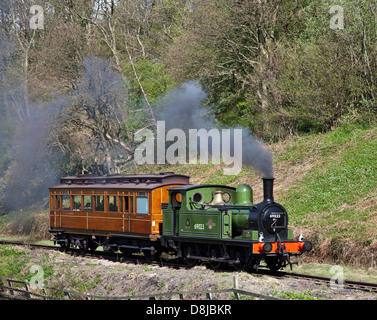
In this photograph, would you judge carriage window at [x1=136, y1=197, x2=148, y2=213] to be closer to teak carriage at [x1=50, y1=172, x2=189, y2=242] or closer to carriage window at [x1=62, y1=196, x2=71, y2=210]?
teak carriage at [x1=50, y1=172, x2=189, y2=242]

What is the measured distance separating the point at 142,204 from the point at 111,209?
1.92m

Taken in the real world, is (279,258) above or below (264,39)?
below

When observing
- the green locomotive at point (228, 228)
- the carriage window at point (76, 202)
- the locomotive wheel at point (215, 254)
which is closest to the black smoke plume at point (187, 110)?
the carriage window at point (76, 202)

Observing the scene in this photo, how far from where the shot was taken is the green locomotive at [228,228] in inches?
565

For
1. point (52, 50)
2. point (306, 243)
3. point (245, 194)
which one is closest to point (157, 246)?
point (245, 194)

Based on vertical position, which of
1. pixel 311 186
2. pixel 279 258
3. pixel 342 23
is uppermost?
pixel 342 23

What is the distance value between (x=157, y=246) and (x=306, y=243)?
5.71 meters

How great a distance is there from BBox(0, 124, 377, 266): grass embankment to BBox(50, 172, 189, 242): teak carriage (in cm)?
526

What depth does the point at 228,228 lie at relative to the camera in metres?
15.0

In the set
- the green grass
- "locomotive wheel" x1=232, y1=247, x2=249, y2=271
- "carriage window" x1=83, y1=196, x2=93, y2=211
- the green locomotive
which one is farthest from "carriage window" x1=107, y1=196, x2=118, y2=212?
Answer: the green grass

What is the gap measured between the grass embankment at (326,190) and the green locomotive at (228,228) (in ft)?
9.06

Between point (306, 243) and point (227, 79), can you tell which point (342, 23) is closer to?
point (227, 79)

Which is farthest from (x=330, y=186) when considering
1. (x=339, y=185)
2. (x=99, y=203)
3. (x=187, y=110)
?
(x=187, y=110)

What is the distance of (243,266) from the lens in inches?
586
